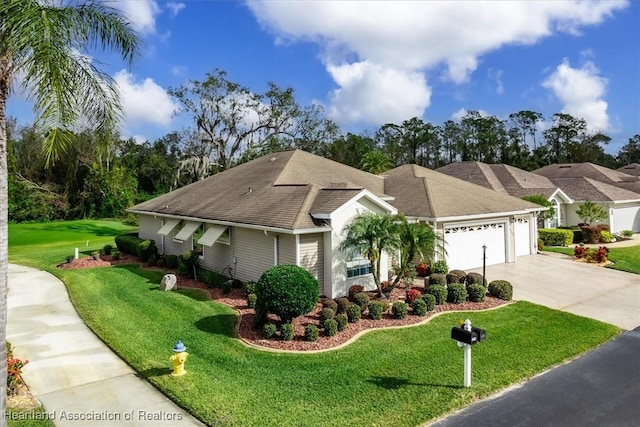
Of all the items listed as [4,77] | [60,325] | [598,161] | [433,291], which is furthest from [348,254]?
[598,161]

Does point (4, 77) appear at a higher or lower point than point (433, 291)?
higher

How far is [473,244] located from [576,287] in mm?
4984

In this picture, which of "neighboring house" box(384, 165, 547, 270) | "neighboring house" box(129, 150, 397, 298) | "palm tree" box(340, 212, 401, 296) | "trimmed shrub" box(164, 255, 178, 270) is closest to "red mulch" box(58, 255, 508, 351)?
"neighboring house" box(129, 150, 397, 298)

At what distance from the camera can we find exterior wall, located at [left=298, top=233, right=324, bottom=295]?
15000mm

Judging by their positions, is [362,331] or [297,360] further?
[362,331]

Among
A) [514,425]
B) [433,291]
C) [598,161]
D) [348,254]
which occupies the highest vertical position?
[598,161]

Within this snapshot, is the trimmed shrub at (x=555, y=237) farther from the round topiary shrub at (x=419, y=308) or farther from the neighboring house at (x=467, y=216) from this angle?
the round topiary shrub at (x=419, y=308)

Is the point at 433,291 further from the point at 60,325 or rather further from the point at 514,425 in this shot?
the point at 60,325

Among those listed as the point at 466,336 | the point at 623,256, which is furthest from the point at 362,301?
the point at 623,256

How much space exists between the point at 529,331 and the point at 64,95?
1249 cm

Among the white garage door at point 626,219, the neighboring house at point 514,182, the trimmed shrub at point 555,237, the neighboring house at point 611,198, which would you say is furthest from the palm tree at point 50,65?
the white garage door at point 626,219

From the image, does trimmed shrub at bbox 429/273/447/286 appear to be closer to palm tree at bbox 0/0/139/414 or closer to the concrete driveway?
the concrete driveway

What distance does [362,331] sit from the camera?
12.0 m

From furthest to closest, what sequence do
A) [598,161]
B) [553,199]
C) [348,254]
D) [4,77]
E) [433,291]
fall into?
[598,161] → [553,199] → [348,254] → [433,291] → [4,77]
